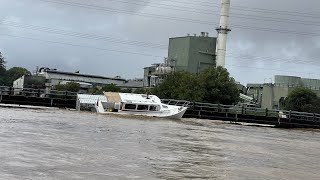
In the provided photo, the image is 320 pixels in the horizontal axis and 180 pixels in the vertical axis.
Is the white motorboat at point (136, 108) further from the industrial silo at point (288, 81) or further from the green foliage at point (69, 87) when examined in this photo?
the green foliage at point (69, 87)

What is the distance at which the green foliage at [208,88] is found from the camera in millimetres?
85438

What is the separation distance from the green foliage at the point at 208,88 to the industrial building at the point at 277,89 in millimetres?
28514

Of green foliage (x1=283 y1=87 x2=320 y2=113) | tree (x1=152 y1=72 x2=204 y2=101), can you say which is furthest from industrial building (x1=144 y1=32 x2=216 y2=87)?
tree (x1=152 y1=72 x2=204 y2=101)

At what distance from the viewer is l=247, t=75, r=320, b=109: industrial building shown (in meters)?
117

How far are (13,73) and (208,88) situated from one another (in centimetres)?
11866

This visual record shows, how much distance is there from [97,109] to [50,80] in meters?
98.1

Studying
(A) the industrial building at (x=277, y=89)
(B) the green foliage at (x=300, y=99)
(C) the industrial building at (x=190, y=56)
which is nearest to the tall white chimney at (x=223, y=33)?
(C) the industrial building at (x=190, y=56)

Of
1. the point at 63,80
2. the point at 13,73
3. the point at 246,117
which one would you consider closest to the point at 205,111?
the point at 246,117

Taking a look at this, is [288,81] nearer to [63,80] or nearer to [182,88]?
[182,88]

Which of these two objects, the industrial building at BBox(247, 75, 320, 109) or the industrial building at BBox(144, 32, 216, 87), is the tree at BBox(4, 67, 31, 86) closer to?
the industrial building at BBox(144, 32, 216, 87)

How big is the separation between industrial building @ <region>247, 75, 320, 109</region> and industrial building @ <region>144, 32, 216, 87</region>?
46.7 feet

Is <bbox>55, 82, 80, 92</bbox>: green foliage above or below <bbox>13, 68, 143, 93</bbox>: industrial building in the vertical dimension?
below

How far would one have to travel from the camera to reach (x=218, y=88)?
3438 inches

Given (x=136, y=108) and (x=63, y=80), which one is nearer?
(x=136, y=108)
